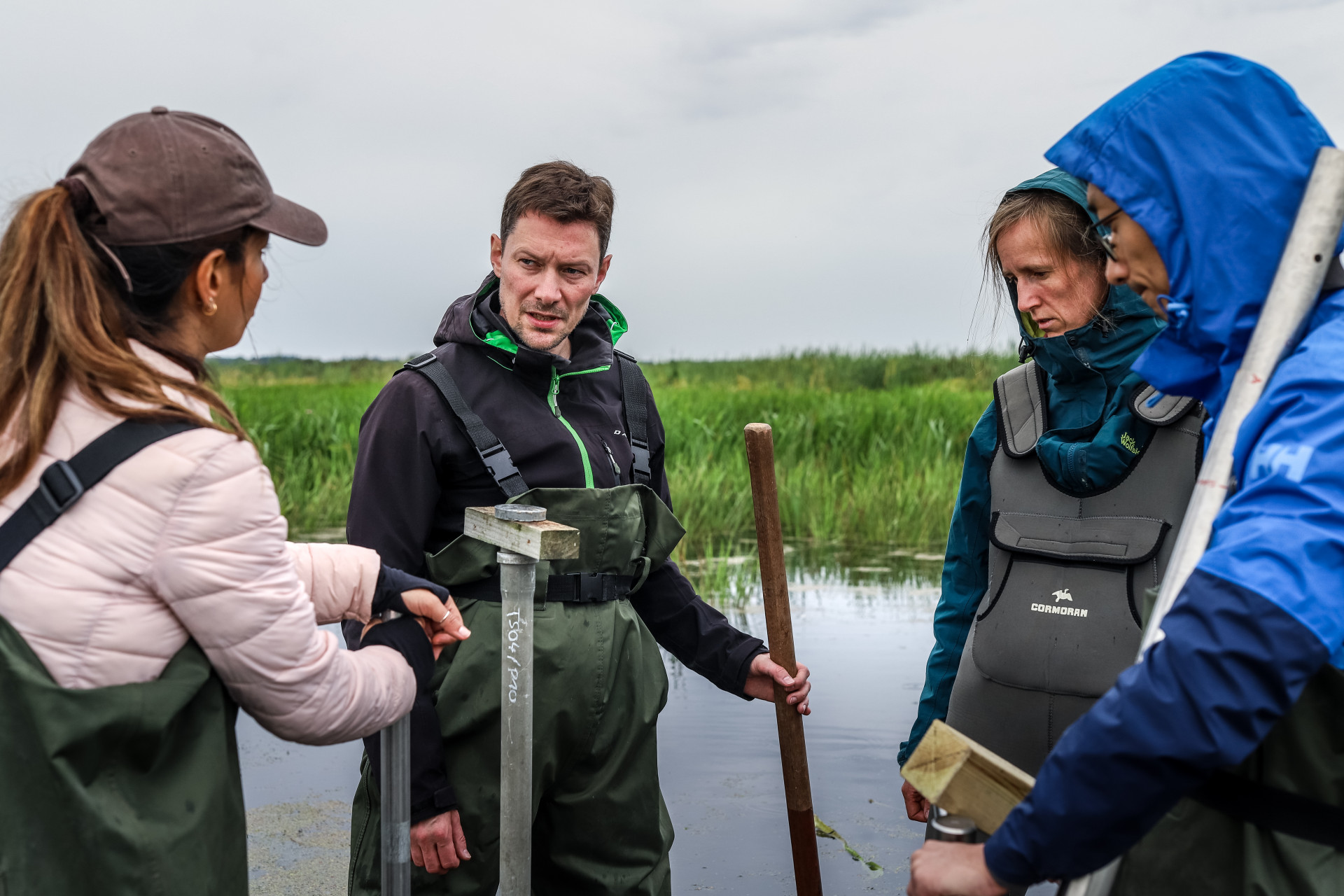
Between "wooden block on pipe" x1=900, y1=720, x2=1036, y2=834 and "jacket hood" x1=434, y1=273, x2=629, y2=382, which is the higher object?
"jacket hood" x1=434, y1=273, x2=629, y2=382

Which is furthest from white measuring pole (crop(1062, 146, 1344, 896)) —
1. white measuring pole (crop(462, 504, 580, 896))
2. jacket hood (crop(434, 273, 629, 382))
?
jacket hood (crop(434, 273, 629, 382))

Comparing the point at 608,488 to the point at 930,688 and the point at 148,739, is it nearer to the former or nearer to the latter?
the point at 930,688

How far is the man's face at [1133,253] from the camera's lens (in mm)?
1560

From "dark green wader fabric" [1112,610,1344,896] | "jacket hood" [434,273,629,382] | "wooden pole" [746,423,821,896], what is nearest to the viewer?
"dark green wader fabric" [1112,610,1344,896]

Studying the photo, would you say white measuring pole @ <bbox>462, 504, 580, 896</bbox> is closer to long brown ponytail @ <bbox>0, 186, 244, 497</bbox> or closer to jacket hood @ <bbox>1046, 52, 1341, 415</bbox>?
long brown ponytail @ <bbox>0, 186, 244, 497</bbox>

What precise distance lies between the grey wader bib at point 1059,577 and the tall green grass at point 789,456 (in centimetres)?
599

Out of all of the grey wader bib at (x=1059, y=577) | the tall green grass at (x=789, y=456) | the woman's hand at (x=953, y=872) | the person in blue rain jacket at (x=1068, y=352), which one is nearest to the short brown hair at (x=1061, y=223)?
the person in blue rain jacket at (x=1068, y=352)

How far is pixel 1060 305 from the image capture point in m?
2.37

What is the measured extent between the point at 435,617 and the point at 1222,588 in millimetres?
1329

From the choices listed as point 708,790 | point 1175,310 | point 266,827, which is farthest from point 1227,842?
point 266,827

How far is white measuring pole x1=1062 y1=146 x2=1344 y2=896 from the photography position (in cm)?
138

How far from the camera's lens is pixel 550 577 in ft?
7.95

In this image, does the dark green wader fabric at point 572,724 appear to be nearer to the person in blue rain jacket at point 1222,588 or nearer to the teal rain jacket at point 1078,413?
the teal rain jacket at point 1078,413

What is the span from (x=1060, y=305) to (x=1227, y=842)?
124 cm
